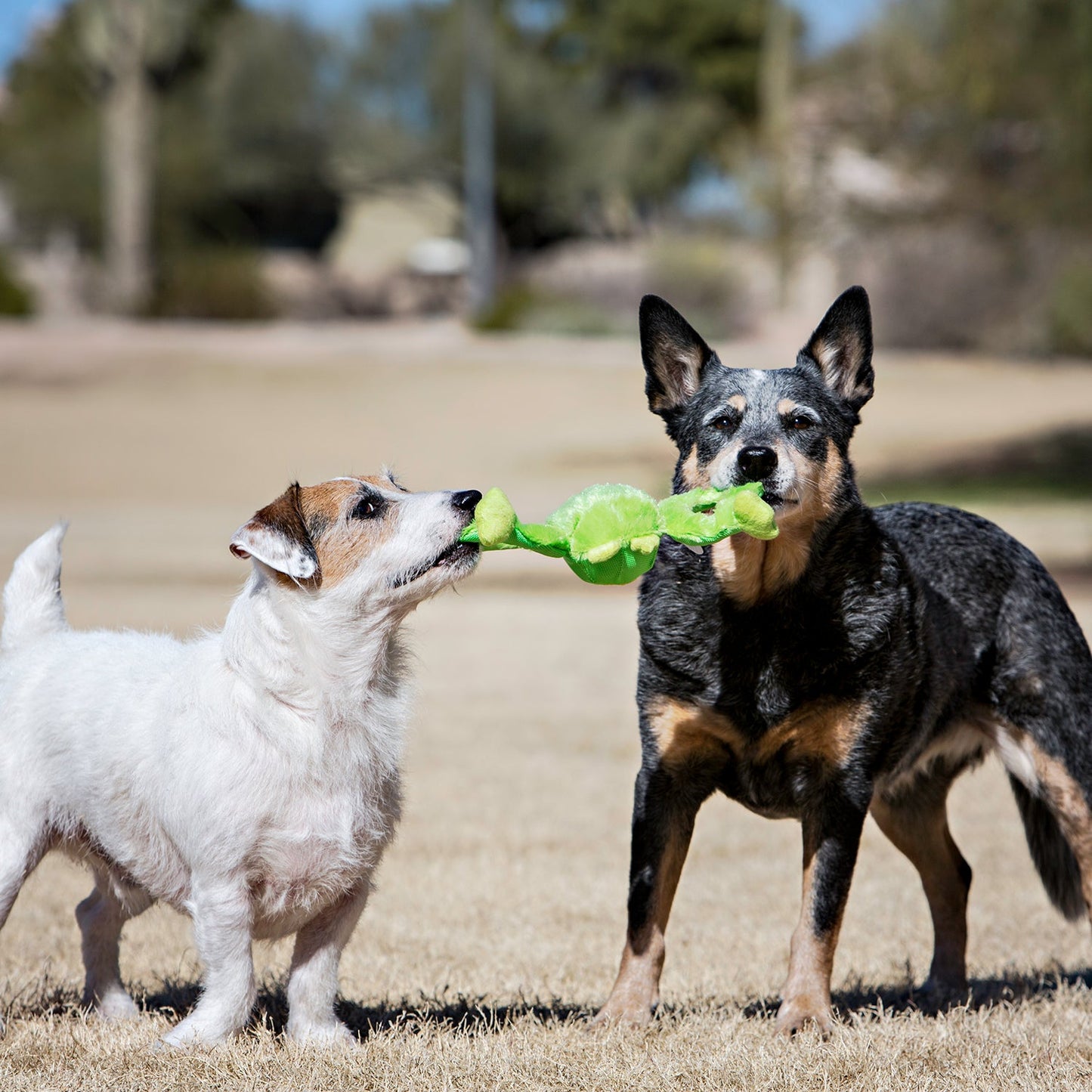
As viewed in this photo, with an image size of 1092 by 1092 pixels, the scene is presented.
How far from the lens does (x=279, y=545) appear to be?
4.41 meters

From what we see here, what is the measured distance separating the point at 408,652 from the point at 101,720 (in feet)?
3.24

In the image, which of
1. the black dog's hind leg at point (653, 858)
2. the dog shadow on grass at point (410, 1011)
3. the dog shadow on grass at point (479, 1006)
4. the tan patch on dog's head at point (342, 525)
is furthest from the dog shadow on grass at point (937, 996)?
the tan patch on dog's head at point (342, 525)

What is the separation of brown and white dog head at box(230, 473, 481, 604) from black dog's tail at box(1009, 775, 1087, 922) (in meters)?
2.52

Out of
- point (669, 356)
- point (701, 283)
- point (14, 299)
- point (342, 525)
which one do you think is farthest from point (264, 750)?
point (701, 283)

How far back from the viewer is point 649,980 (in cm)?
488

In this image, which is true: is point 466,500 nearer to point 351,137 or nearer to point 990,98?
point 990,98

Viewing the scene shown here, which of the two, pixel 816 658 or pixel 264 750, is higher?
pixel 816 658

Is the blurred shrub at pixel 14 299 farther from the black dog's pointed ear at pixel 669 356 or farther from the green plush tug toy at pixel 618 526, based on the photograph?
the green plush tug toy at pixel 618 526

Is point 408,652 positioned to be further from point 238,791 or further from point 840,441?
point 840,441

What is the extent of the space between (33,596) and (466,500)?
1.64m

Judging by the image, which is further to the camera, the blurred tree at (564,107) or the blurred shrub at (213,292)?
the blurred tree at (564,107)

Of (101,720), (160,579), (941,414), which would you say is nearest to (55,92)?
(941,414)

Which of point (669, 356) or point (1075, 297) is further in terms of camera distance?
point (1075, 297)

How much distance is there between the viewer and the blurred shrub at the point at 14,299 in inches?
1608
